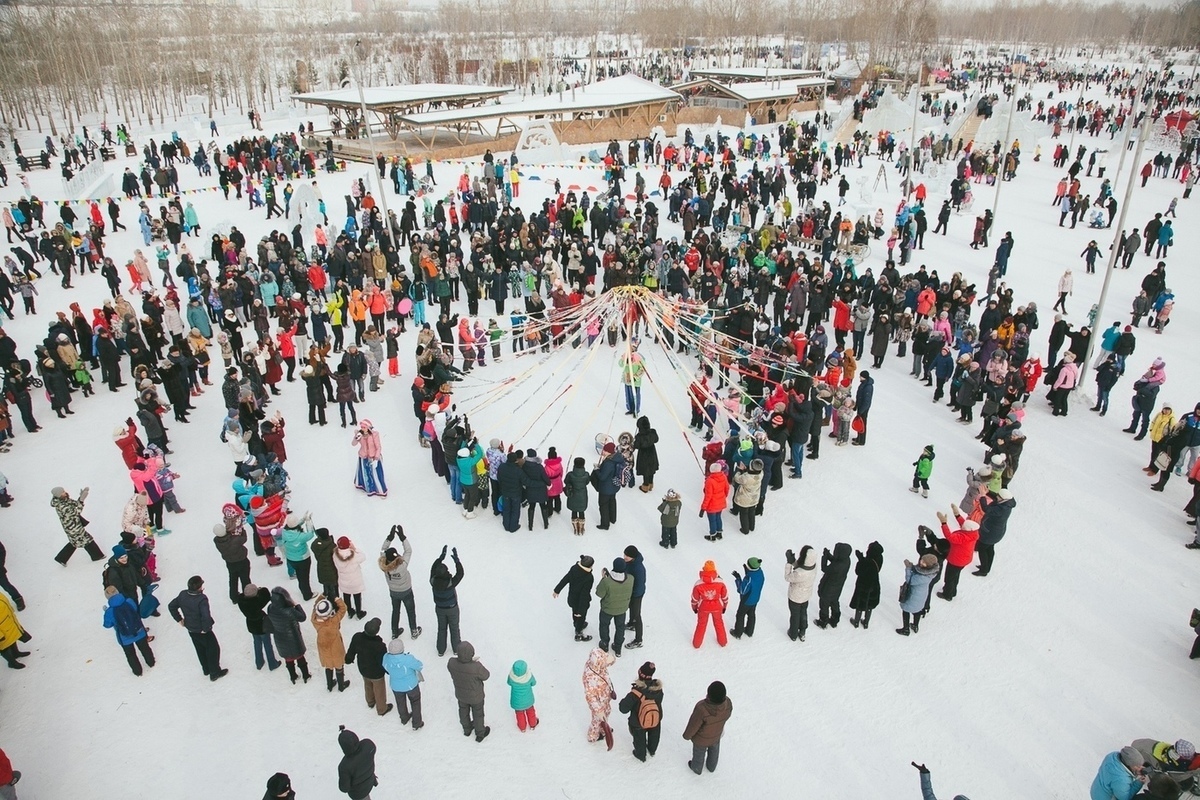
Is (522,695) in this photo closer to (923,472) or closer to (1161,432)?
(923,472)

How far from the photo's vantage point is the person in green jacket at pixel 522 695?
6020 mm

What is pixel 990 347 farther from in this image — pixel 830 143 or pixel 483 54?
pixel 483 54

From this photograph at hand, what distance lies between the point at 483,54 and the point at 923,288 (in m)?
62.8

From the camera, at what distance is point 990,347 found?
11.6m

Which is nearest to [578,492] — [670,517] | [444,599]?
[670,517]

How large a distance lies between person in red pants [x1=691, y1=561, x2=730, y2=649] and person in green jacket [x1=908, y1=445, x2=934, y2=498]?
3964mm

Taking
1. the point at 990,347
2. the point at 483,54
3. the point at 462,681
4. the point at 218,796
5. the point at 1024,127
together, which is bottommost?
the point at 218,796

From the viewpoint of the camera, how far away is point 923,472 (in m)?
9.48

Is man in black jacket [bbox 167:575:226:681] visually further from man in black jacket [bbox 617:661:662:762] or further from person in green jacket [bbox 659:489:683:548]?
person in green jacket [bbox 659:489:683:548]

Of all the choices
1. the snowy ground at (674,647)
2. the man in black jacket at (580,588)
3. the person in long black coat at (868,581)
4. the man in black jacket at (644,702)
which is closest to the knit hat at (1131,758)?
the snowy ground at (674,647)

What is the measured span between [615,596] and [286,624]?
3011 millimetres

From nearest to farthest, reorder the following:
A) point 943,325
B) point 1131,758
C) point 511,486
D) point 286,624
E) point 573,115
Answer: point 1131,758, point 286,624, point 511,486, point 943,325, point 573,115

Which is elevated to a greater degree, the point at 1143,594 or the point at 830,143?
the point at 830,143

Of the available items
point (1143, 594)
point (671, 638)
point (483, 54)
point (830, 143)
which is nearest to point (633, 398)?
point (671, 638)
